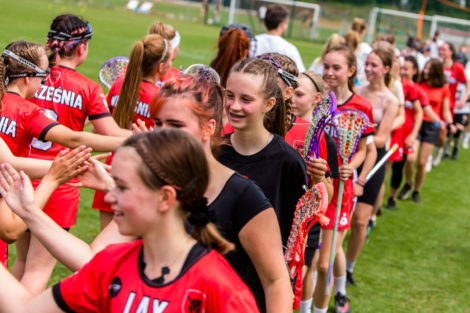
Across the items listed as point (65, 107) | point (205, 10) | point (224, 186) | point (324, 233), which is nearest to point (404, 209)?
point (324, 233)

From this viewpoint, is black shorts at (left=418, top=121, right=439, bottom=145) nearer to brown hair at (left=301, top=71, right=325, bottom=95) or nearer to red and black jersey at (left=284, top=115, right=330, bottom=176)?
brown hair at (left=301, top=71, right=325, bottom=95)

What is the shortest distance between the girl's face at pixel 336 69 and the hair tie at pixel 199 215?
3.95 meters

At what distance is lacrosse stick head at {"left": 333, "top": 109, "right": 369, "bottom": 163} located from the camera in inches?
224

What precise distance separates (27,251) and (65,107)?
110 cm

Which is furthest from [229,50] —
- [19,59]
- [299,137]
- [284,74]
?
[19,59]

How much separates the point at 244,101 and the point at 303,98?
5.61 ft

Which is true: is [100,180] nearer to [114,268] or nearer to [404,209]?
[114,268]

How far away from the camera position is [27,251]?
5000mm

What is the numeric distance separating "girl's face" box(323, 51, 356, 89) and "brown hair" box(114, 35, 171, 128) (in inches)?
59.3

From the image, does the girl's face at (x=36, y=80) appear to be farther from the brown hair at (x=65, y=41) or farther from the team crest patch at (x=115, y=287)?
the team crest patch at (x=115, y=287)

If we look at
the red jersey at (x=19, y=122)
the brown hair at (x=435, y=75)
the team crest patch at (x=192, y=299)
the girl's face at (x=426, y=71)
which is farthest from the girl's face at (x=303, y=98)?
the girl's face at (x=426, y=71)

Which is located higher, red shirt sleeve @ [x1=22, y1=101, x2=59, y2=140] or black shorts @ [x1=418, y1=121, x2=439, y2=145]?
red shirt sleeve @ [x1=22, y1=101, x2=59, y2=140]

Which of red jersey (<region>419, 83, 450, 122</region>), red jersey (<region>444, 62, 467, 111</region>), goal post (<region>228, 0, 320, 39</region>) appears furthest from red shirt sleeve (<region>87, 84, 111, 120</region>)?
goal post (<region>228, 0, 320, 39</region>)

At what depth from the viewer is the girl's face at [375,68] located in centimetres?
698
